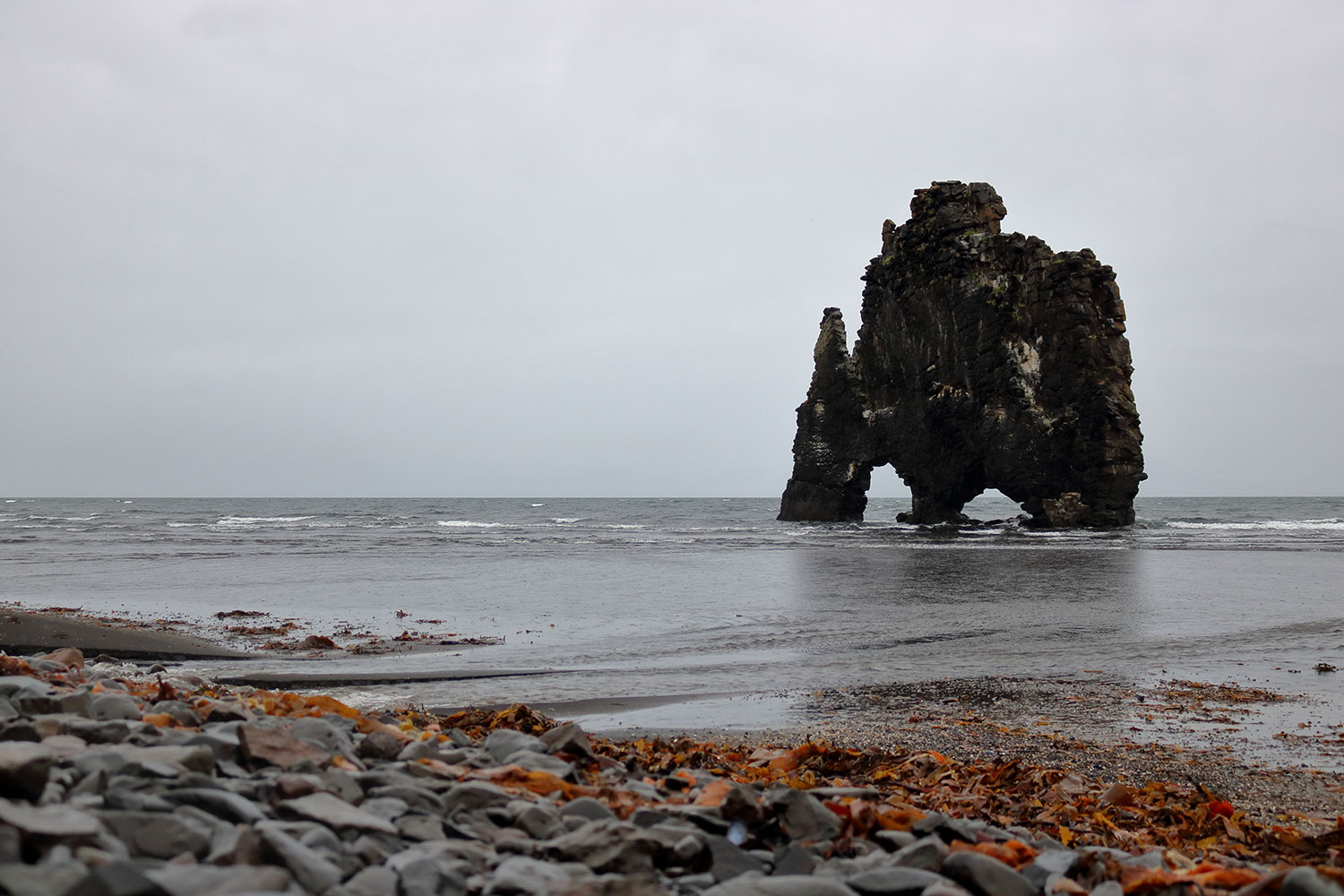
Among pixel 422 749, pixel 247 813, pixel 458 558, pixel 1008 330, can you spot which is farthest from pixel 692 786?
pixel 1008 330

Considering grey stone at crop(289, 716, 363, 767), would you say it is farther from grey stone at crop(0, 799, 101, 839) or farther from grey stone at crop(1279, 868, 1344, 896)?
grey stone at crop(1279, 868, 1344, 896)

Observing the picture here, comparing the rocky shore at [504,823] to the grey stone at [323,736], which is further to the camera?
the grey stone at [323,736]

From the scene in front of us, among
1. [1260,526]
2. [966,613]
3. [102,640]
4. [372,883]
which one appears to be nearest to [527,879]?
[372,883]

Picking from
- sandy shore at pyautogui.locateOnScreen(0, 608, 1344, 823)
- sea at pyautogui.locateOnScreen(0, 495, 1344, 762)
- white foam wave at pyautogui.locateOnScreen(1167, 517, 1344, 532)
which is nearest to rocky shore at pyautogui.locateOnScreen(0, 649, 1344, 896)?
sandy shore at pyautogui.locateOnScreen(0, 608, 1344, 823)

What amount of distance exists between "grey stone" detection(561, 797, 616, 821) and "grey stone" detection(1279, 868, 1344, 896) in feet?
6.27

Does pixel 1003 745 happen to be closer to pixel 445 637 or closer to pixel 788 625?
pixel 788 625

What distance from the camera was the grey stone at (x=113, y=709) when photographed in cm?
339

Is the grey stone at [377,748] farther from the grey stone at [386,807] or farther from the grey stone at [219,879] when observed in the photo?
the grey stone at [219,879]

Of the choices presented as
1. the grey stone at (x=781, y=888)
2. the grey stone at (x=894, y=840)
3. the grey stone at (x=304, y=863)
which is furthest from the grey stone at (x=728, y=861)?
the grey stone at (x=304, y=863)

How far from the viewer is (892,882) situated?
7.50 ft

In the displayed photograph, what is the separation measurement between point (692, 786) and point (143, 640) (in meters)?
8.08

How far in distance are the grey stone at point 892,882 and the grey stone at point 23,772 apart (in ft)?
7.12

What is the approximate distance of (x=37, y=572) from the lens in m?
17.5

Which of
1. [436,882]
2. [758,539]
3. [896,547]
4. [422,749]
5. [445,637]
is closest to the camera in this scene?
[436,882]
